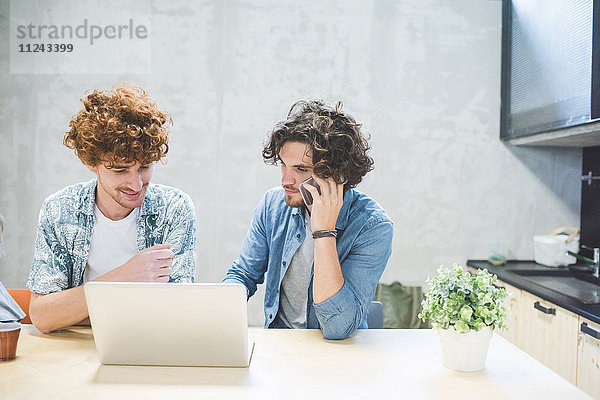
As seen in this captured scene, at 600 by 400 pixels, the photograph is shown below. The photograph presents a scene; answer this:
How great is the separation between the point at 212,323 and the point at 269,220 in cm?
78

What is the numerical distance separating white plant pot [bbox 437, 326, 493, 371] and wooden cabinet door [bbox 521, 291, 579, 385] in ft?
4.48

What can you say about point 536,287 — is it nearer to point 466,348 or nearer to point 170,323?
point 466,348

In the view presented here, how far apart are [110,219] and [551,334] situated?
215 centimetres

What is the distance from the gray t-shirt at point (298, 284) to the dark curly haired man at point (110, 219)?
36 cm

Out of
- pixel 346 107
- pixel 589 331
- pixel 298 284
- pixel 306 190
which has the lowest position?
pixel 589 331

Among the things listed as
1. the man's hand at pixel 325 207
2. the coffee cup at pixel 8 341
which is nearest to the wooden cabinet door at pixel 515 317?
the man's hand at pixel 325 207

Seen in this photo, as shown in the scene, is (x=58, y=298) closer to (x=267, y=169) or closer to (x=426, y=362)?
(x=426, y=362)

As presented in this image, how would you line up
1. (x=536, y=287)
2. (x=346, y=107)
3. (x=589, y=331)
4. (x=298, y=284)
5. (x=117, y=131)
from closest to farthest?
(x=117, y=131), (x=298, y=284), (x=589, y=331), (x=536, y=287), (x=346, y=107)

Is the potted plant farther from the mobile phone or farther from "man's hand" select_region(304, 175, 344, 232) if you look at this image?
the mobile phone

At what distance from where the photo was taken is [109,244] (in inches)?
75.2

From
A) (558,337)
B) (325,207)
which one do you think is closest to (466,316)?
(325,207)

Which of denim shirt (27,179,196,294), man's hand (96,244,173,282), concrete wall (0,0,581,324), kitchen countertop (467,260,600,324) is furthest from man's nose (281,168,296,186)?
concrete wall (0,0,581,324)

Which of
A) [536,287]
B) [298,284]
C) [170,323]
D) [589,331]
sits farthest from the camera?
[536,287]

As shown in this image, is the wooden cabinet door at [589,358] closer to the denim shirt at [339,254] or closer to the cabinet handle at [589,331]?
the cabinet handle at [589,331]
